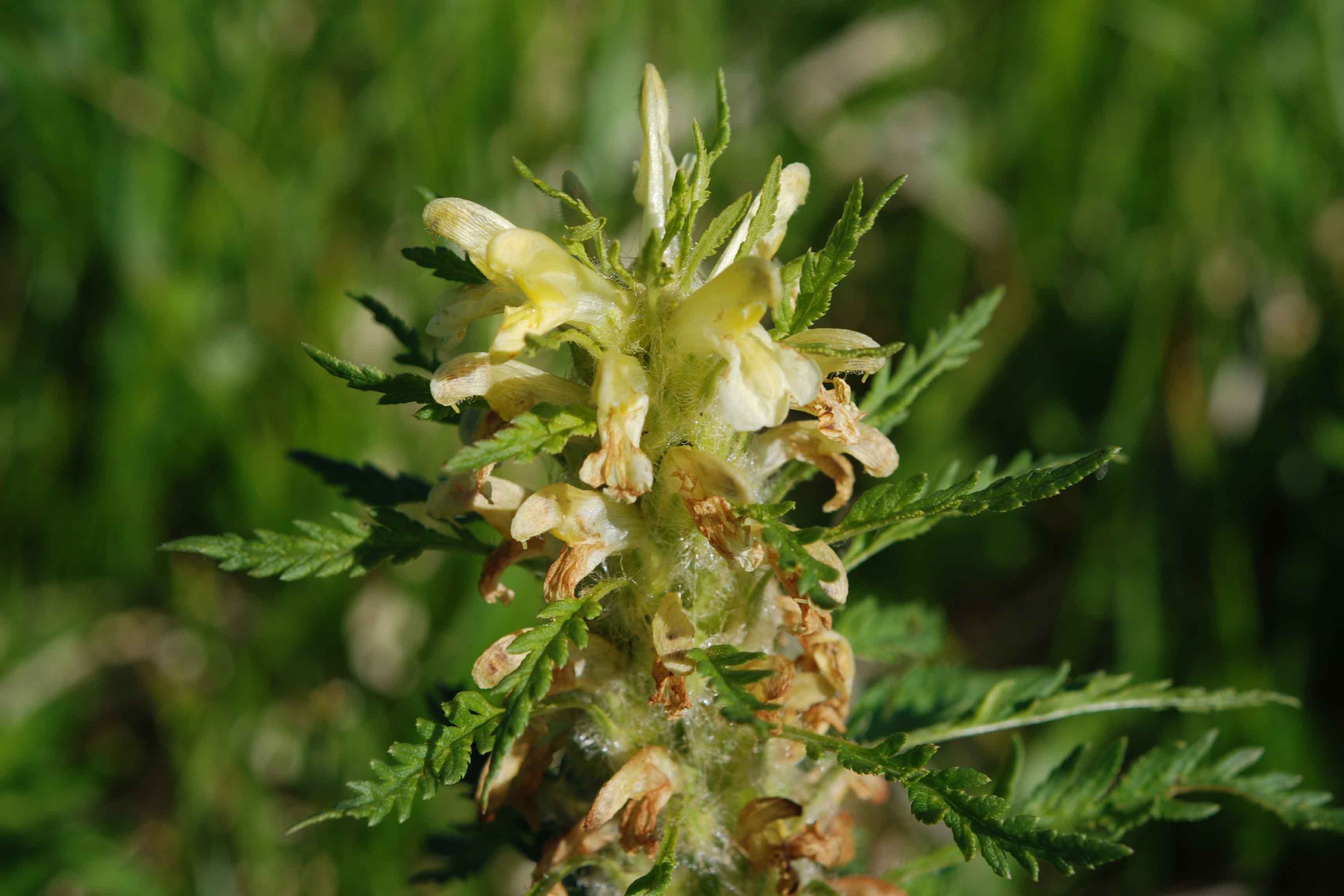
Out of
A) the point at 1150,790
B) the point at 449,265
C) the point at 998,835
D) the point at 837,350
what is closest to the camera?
the point at 998,835

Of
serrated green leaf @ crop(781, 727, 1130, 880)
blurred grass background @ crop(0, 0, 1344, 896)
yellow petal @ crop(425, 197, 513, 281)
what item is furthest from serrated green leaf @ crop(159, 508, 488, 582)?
blurred grass background @ crop(0, 0, 1344, 896)

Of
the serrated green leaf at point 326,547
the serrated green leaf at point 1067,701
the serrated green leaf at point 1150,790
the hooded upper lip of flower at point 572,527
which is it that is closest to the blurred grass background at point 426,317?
the serrated green leaf at point 1150,790

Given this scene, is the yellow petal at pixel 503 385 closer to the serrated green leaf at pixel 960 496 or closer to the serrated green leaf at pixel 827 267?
the serrated green leaf at pixel 827 267

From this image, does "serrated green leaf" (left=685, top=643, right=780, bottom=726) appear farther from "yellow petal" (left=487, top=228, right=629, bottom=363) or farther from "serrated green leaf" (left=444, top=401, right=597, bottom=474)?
"yellow petal" (left=487, top=228, right=629, bottom=363)

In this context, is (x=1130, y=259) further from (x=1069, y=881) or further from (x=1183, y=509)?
(x=1069, y=881)

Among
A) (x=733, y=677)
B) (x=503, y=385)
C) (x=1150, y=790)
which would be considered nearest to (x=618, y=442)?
(x=503, y=385)

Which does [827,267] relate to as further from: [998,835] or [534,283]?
[998,835]
